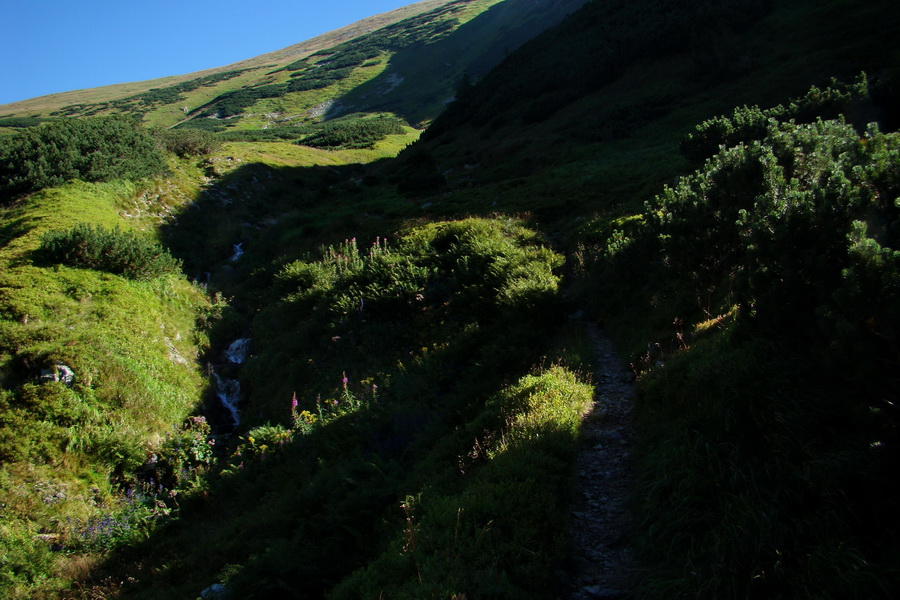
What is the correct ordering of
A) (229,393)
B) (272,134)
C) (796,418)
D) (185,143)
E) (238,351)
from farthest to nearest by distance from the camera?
(272,134) → (185,143) → (238,351) → (229,393) → (796,418)

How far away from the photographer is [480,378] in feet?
30.4

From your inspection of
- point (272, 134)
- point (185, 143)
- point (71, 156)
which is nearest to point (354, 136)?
point (272, 134)

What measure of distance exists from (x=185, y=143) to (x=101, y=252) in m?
21.6

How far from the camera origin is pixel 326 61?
6053 inches

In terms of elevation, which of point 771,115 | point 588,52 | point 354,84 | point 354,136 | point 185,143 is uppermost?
point 354,84

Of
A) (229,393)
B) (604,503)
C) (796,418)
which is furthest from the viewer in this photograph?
(229,393)

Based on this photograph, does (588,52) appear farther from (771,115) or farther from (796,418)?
(796,418)

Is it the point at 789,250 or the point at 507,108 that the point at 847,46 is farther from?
the point at 789,250

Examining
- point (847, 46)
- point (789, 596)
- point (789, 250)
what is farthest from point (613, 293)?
point (847, 46)

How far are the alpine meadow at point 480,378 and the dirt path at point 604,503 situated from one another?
3 centimetres

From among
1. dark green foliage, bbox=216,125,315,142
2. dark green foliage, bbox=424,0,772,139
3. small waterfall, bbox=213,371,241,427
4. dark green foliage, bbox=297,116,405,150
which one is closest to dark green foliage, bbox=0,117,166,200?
Answer: small waterfall, bbox=213,371,241,427

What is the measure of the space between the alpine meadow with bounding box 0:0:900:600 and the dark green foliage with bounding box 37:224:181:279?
0.27 ft

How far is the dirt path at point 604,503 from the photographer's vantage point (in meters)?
4.50

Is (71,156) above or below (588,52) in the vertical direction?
below
